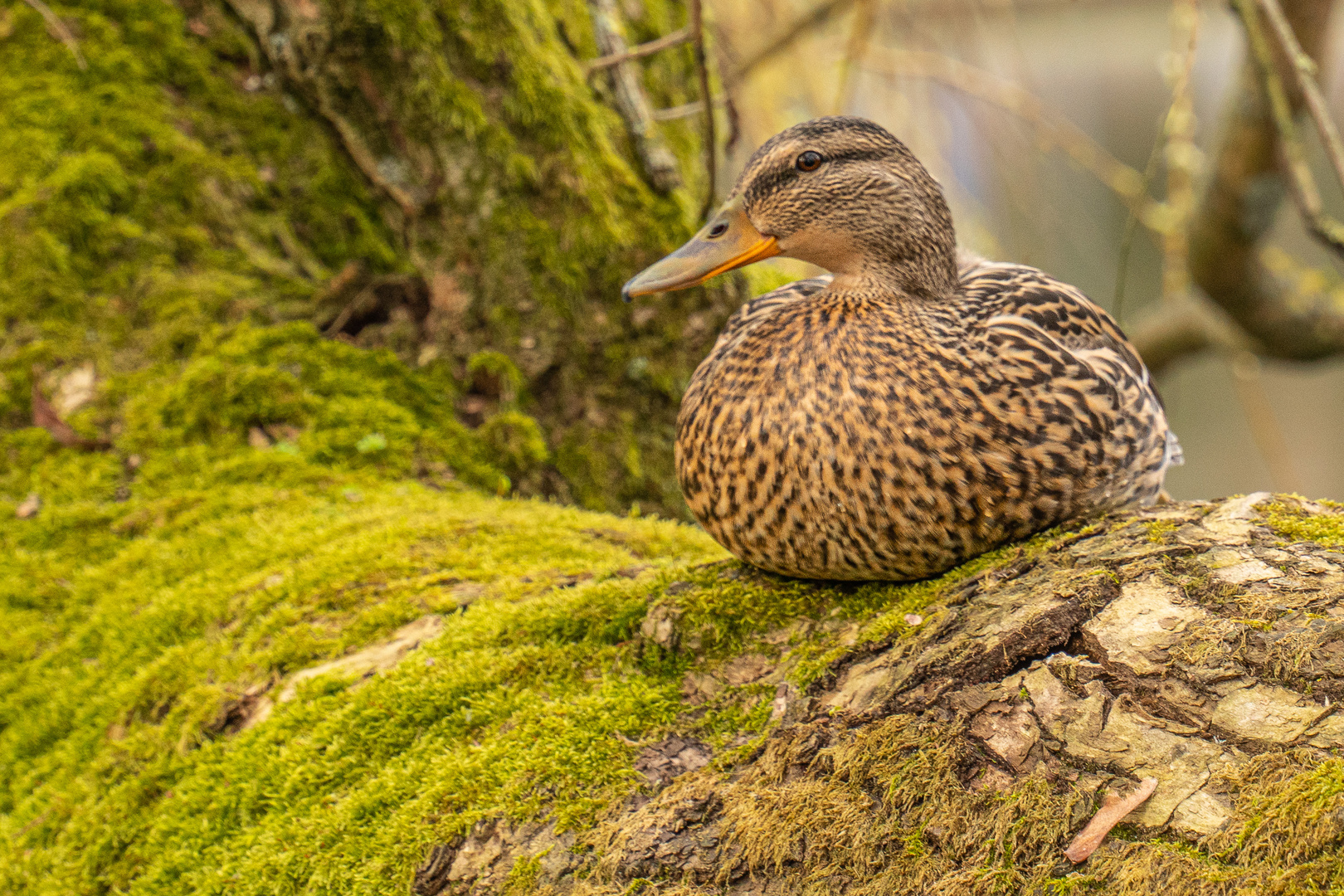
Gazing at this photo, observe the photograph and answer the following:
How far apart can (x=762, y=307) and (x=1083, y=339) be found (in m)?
0.85

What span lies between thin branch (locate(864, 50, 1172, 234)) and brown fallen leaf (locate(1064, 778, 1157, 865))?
377cm

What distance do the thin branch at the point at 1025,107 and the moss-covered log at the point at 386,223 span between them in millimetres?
1887

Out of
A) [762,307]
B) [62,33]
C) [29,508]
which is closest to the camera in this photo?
[762,307]

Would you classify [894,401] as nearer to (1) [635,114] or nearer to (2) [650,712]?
(2) [650,712]

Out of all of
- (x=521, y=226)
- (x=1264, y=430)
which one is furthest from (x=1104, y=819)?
(x=1264, y=430)

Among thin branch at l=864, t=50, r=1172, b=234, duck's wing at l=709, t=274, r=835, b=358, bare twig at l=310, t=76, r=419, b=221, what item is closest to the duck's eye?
duck's wing at l=709, t=274, r=835, b=358

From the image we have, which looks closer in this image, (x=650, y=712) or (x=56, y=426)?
(x=650, y=712)

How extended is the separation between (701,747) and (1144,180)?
1.89m

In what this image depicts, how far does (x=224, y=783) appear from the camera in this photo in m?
2.20

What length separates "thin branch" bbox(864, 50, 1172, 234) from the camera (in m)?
4.66

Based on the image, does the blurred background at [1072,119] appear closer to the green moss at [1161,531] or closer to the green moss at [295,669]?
the green moss at [1161,531]

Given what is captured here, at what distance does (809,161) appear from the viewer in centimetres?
244

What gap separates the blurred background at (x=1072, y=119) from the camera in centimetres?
474

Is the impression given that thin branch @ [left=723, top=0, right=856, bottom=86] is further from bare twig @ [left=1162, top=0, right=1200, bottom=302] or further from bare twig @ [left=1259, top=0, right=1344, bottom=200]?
bare twig @ [left=1259, top=0, right=1344, bottom=200]
